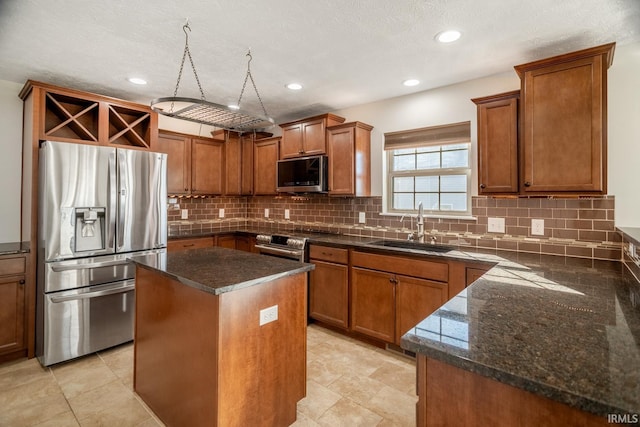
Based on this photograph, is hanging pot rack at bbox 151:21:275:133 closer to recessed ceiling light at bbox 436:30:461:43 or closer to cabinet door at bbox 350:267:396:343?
recessed ceiling light at bbox 436:30:461:43

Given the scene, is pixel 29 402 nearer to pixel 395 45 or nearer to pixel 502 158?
pixel 395 45

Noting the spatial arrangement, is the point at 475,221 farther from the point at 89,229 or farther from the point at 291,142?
the point at 89,229

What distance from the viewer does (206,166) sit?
4.35 metres

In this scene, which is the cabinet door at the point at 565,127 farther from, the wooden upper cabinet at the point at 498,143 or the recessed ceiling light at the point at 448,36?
the recessed ceiling light at the point at 448,36

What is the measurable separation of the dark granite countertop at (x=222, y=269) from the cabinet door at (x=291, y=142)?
78.1 inches

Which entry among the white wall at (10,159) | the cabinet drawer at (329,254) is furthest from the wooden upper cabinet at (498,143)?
the white wall at (10,159)

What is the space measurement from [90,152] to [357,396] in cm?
298

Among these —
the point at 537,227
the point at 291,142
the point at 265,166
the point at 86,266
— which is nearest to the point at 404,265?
the point at 537,227

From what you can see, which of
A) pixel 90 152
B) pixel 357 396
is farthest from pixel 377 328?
pixel 90 152

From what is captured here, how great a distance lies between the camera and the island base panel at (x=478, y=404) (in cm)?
76

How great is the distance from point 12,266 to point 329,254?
2.75 metres

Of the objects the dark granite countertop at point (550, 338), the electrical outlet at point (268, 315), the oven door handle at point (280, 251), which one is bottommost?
the electrical outlet at point (268, 315)

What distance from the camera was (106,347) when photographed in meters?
2.89

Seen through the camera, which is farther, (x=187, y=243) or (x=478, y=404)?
(x=187, y=243)
